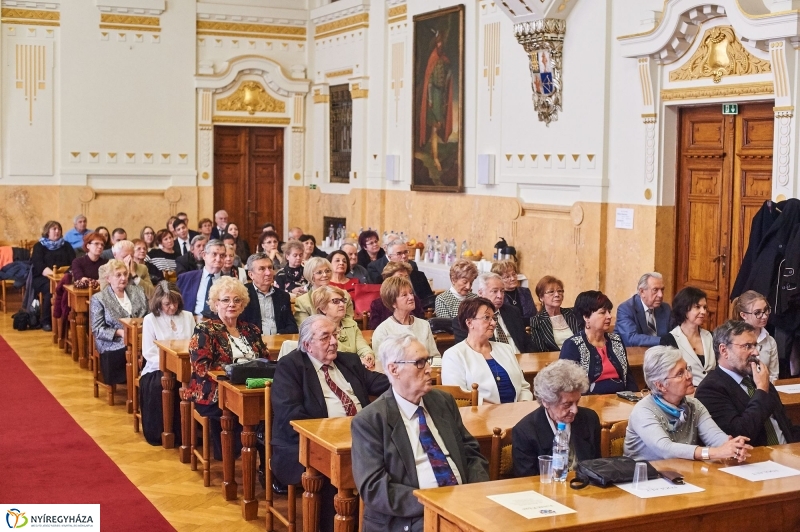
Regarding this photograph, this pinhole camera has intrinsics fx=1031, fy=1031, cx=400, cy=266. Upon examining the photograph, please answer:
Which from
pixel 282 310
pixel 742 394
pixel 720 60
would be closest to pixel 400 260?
pixel 282 310

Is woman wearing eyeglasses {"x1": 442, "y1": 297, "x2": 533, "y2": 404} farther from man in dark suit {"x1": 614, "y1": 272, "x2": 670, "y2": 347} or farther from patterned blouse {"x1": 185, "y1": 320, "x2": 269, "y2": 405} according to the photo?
man in dark suit {"x1": 614, "y1": 272, "x2": 670, "y2": 347}

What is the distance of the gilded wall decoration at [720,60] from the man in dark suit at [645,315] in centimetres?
235

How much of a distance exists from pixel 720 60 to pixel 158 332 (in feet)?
18.4

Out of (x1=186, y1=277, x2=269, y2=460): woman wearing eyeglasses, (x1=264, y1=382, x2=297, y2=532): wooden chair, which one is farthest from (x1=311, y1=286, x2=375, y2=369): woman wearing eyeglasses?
(x1=264, y1=382, x2=297, y2=532): wooden chair

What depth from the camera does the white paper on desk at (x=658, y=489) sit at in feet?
13.4

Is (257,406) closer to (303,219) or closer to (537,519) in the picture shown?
(537,519)

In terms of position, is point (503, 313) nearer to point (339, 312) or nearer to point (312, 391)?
point (339, 312)

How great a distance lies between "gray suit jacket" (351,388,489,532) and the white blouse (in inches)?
149

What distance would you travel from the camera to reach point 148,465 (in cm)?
743

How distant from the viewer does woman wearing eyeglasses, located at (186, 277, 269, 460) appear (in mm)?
6789

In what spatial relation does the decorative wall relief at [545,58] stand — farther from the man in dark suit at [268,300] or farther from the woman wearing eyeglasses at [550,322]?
the man in dark suit at [268,300]

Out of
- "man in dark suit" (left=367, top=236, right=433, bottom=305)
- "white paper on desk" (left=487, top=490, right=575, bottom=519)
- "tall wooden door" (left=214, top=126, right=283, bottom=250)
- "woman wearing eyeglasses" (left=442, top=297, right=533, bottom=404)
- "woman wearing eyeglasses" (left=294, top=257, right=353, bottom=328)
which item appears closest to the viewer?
"white paper on desk" (left=487, top=490, right=575, bottom=519)

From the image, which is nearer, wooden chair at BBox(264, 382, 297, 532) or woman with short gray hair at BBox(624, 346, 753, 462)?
woman with short gray hair at BBox(624, 346, 753, 462)

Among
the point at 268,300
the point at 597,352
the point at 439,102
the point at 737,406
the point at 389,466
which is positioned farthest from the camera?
the point at 439,102
